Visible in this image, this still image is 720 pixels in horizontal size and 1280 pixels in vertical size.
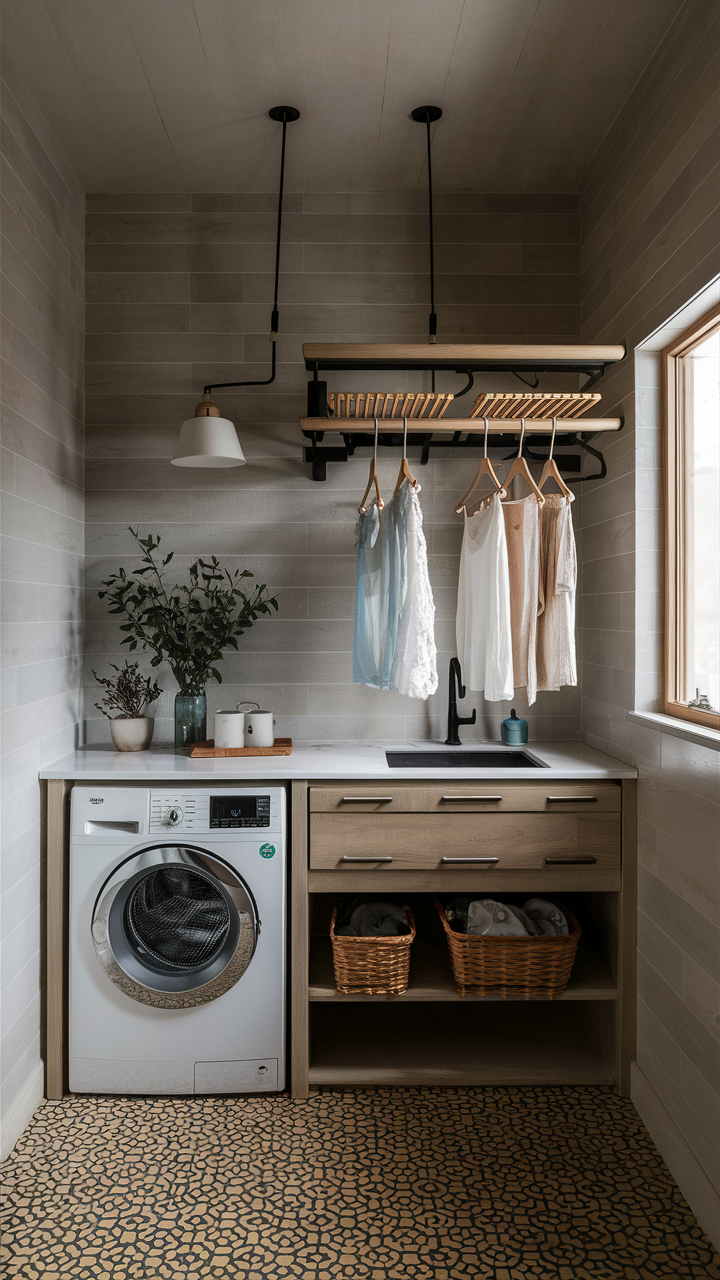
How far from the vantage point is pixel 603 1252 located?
165 centimetres

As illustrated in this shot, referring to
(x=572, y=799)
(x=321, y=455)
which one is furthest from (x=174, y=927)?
(x=321, y=455)

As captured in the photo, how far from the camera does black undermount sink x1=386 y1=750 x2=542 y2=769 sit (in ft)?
7.65

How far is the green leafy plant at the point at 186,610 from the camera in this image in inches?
101

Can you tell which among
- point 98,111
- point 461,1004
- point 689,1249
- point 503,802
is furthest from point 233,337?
point 689,1249

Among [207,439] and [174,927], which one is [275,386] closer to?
[207,439]

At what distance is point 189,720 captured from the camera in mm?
2578

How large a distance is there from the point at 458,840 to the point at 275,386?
1.69 metres

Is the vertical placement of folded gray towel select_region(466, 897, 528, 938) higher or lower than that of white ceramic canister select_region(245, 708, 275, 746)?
lower

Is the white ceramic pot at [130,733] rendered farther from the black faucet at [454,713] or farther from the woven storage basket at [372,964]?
the black faucet at [454,713]

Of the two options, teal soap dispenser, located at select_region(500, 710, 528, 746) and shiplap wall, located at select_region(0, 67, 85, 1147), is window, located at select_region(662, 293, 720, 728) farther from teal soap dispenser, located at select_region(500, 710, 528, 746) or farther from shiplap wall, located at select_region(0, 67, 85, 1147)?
shiplap wall, located at select_region(0, 67, 85, 1147)

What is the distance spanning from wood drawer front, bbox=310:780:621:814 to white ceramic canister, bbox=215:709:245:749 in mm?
375

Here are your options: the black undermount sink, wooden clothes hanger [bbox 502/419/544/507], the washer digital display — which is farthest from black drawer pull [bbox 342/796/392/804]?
wooden clothes hanger [bbox 502/419/544/507]

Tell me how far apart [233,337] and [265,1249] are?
2.65 metres

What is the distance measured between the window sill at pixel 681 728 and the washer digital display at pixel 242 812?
1.08m
